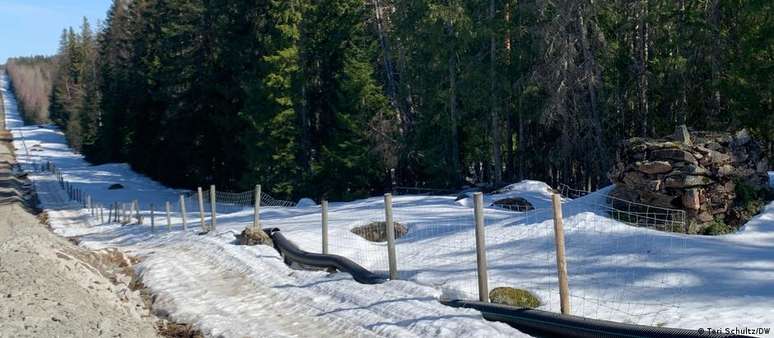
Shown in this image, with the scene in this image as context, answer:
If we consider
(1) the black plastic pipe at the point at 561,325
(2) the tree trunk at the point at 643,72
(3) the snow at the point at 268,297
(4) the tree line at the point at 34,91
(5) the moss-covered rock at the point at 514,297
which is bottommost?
(3) the snow at the point at 268,297

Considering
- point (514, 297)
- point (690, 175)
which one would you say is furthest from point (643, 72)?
point (514, 297)

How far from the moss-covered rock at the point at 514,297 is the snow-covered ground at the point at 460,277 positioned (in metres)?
0.18

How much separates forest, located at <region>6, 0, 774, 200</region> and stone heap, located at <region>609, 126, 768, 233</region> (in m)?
7.21

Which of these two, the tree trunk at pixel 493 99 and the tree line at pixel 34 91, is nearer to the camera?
the tree trunk at pixel 493 99

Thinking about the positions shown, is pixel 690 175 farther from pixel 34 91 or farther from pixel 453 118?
pixel 34 91

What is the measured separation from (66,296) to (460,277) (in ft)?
18.1

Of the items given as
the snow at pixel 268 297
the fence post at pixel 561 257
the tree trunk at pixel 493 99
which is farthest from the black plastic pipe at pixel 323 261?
the tree trunk at pixel 493 99

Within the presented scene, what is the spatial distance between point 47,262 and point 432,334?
329 inches

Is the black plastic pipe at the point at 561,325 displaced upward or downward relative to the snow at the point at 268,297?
upward

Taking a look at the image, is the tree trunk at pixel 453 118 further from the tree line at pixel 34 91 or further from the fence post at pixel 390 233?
the tree line at pixel 34 91

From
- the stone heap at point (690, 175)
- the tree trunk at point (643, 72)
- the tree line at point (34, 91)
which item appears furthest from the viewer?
the tree line at point (34, 91)

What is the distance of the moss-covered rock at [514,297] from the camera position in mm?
9359

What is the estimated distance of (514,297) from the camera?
31.4 feet

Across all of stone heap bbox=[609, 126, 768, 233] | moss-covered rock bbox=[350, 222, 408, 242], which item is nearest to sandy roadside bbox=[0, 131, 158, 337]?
moss-covered rock bbox=[350, 222, 408, 242]
